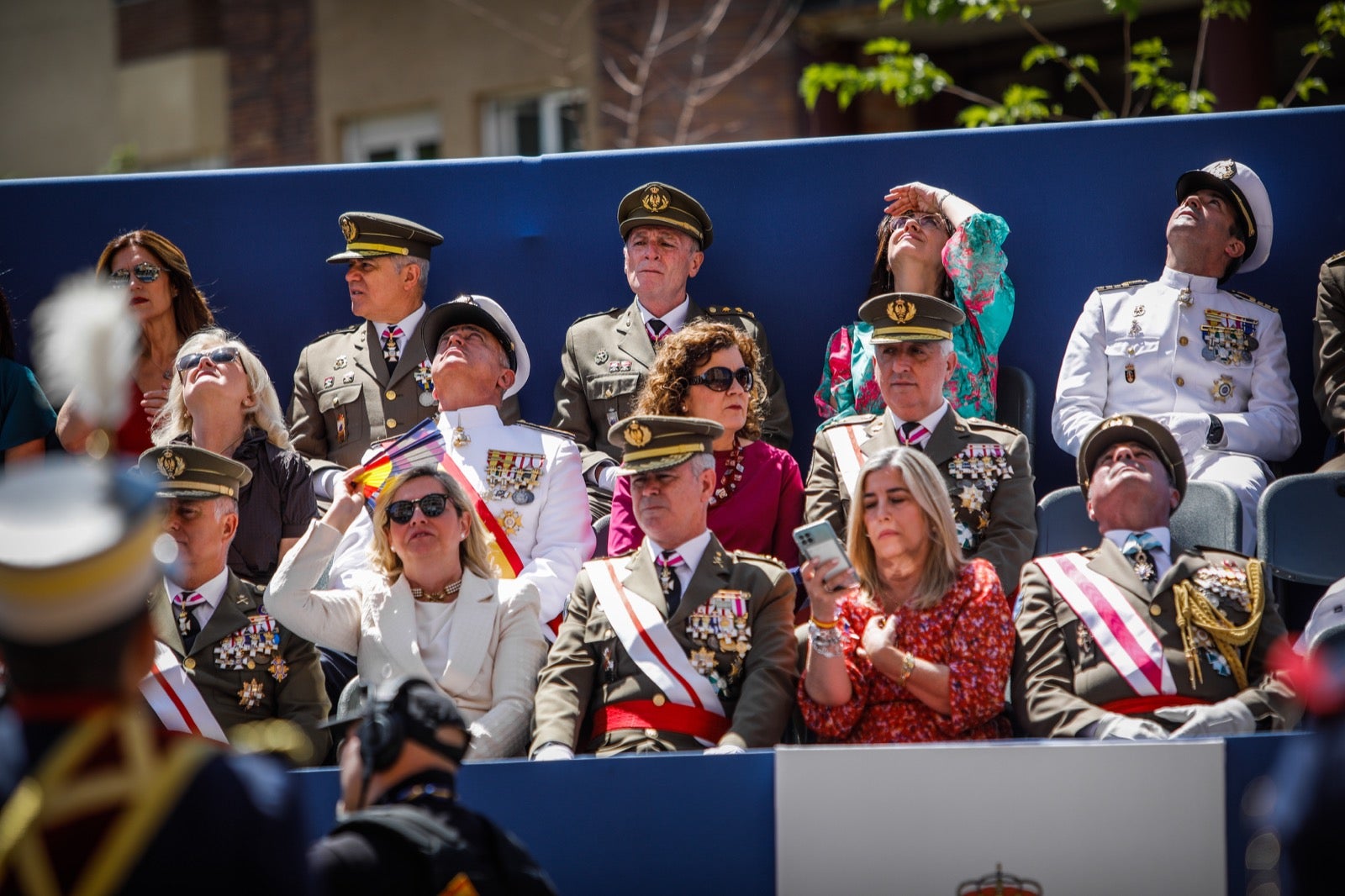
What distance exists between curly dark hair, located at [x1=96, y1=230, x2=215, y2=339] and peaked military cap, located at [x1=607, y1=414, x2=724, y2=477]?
241 cm

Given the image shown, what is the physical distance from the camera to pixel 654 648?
4477 millimetres

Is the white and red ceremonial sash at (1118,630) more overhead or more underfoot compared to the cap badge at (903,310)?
more underfoot

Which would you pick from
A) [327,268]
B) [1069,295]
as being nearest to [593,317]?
[327,268]

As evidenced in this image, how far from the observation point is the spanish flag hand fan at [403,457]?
493 centimetres

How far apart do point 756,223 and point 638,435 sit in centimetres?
230

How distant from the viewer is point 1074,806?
3611 mm

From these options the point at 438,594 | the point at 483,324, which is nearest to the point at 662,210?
the point at 483,324

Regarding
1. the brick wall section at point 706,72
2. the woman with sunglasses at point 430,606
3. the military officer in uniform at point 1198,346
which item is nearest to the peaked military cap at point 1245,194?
the military officer in uniform at point 1198,346

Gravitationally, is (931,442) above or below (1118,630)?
above

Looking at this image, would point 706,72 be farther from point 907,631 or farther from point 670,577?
point 907,631

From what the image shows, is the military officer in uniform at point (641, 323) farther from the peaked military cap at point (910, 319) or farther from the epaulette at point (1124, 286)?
the epaulette at point (1124, 286)

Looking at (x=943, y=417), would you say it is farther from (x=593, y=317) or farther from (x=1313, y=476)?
(x=593, y=317)

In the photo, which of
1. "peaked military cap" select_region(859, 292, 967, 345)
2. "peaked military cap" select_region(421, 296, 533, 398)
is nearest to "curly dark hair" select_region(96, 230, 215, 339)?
"peaked military cap" select_region(421, 296, 533, 398)

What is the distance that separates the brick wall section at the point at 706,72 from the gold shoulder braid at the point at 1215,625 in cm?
727
